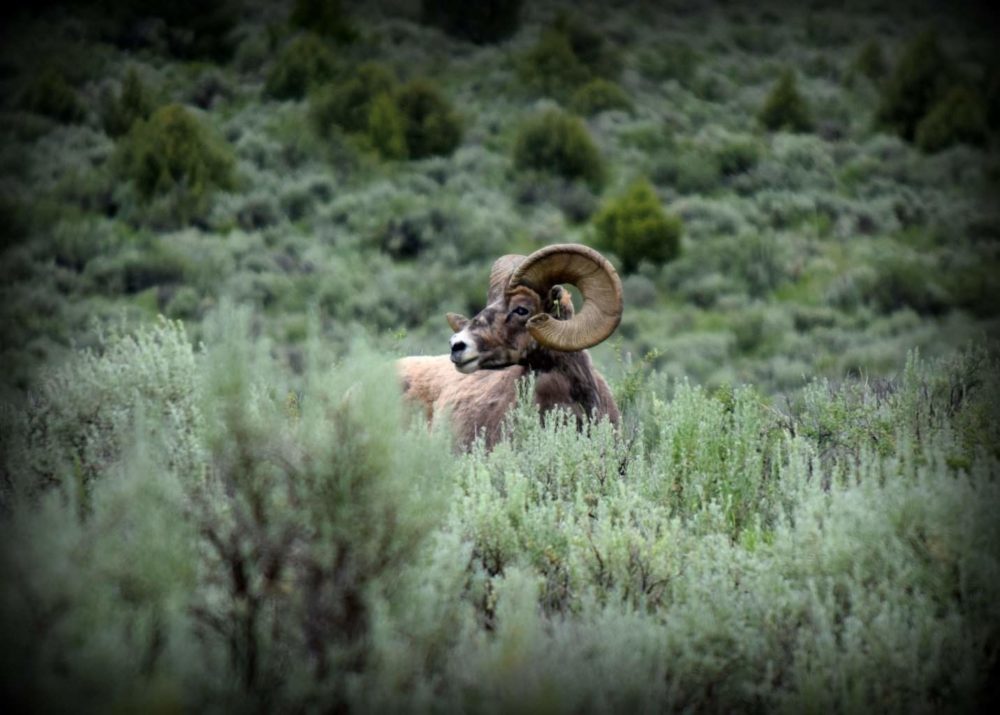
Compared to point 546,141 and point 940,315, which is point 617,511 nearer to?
point 940,315

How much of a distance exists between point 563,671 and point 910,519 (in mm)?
1896

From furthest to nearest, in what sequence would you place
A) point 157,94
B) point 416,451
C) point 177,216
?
point 157,94 < point 177,216 < point 416,451

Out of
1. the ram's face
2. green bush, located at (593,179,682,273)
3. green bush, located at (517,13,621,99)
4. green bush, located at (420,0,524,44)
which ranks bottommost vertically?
the ram's face

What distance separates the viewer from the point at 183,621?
11.6ft

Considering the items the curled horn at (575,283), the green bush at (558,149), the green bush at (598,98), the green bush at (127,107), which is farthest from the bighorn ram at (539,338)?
the green bush at (598,98)

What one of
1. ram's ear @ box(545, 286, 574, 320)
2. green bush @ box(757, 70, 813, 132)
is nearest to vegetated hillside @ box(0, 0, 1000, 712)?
green bush @ box(757, 70, 813, 132)

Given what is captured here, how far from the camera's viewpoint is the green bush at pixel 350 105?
31328mm

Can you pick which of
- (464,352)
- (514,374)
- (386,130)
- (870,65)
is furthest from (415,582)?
(870,65)

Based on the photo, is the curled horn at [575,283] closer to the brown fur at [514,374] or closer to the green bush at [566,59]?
the brown fur at [514,374]

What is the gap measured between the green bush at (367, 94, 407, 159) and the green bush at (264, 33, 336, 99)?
141 inches

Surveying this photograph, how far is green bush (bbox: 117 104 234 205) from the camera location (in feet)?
88.3

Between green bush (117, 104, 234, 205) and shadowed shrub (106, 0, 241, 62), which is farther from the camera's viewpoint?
shadowed shrub (106, 0, 241, 62)

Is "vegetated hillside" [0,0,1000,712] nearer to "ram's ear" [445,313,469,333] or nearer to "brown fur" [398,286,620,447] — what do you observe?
"brown fur" [398,286,620,447]

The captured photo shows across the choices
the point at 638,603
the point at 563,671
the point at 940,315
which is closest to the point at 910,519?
the point at 638,603
